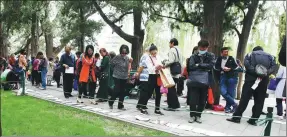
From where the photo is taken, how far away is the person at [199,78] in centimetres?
643

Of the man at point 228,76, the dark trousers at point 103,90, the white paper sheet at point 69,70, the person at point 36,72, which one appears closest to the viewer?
the man at point 228,76

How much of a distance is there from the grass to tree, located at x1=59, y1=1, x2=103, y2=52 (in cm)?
494

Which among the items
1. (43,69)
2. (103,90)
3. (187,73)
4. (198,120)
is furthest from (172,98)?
(43,69)

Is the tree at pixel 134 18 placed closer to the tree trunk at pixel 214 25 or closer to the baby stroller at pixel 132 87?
the baby stroller at pixel 132 87

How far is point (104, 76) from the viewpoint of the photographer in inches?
360

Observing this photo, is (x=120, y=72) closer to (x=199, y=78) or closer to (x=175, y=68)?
(x=175, y=68)

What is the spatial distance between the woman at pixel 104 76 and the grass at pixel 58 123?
1333 mm

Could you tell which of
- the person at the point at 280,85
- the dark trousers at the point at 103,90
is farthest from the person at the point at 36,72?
the person at the point at 280,85

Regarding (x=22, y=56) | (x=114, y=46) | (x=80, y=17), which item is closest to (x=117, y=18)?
(x=80, y=17)

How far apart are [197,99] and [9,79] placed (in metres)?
8.63

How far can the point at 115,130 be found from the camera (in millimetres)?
5859

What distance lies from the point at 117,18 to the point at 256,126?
8.96m

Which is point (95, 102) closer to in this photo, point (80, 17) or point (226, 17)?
point (80, 17)

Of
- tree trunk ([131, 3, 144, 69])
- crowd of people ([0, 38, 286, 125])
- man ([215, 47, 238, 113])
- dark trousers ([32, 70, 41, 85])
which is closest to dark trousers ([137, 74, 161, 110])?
crowd of people ([0, 38, 286, 125])
